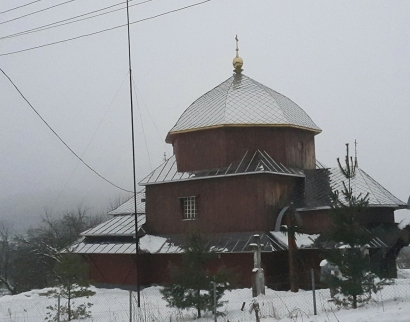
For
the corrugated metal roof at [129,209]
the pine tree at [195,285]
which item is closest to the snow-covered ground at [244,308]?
the pine tree at [195,285]

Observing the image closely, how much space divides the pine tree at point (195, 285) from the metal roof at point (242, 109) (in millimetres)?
8659

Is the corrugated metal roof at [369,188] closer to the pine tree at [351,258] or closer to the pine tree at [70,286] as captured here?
the pine tree at [351,258]

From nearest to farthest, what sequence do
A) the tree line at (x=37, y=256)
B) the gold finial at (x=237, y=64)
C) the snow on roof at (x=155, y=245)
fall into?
the snow on roof at (x=155, y=245) → the gold finial at (x=237, y=64) → the tree line at (x=37, y=256)

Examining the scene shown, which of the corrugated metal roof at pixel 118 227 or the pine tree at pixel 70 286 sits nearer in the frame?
the pine tree at pixel 70 286

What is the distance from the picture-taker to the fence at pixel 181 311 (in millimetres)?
13133

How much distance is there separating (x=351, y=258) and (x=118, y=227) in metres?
14.3

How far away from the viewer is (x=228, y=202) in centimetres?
2144

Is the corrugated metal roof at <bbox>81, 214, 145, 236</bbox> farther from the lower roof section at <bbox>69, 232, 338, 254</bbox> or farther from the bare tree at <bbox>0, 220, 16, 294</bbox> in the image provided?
the bare tree at <bbox>0, 220, 16, 294</bbox>

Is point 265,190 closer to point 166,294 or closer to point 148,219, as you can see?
point 148,219

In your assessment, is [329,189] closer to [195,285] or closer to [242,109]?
[242,109]

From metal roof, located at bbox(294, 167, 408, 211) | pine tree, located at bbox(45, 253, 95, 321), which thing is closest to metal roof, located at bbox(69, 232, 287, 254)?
metal roof, located at bbox(294, 167, 408, 211)

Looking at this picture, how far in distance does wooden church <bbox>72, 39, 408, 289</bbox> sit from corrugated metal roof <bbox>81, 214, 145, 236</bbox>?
0.08 metres

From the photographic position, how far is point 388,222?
21.0 m

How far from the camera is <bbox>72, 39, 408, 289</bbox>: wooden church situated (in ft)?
66.9
